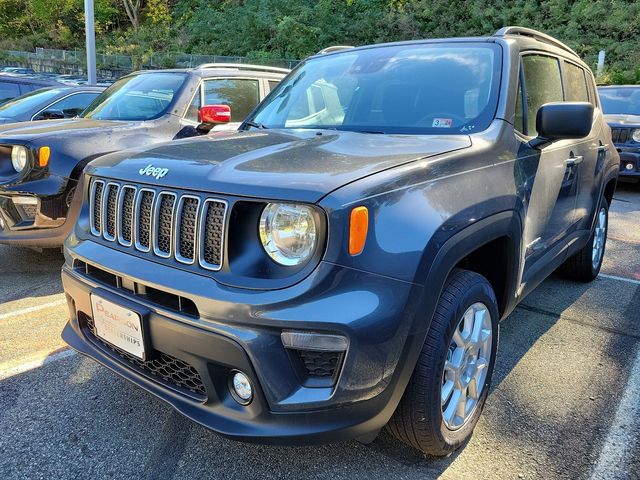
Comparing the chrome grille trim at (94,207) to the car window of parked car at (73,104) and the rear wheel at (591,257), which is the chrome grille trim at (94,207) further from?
the car window of parked car at (73,104)

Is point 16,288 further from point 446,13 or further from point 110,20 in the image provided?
point 110,20

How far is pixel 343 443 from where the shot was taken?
2.42 metres

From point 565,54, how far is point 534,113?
113 centimetres

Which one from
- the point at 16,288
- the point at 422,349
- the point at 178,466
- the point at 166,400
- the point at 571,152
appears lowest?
the point at 16,288

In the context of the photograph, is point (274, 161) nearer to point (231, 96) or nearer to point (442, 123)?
point (442, 123)

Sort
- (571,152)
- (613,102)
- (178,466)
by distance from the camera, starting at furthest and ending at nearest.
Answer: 1. (613,102)
2. (571,152)
3. (178,466)

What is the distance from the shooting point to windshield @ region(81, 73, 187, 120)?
5259mm

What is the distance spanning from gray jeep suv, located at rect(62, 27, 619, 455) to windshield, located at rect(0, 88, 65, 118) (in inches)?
213

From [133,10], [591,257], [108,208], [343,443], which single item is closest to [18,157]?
[108,208]

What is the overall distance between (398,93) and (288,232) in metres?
1.51

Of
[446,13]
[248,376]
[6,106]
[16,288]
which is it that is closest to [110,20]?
[446,13]

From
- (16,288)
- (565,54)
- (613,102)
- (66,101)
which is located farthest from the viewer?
(613,102)

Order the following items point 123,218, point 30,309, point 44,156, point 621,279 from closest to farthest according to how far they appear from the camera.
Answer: point 123,218 → point 30,309 → point 44,156 → point 621,279

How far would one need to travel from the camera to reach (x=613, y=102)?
10.2m
